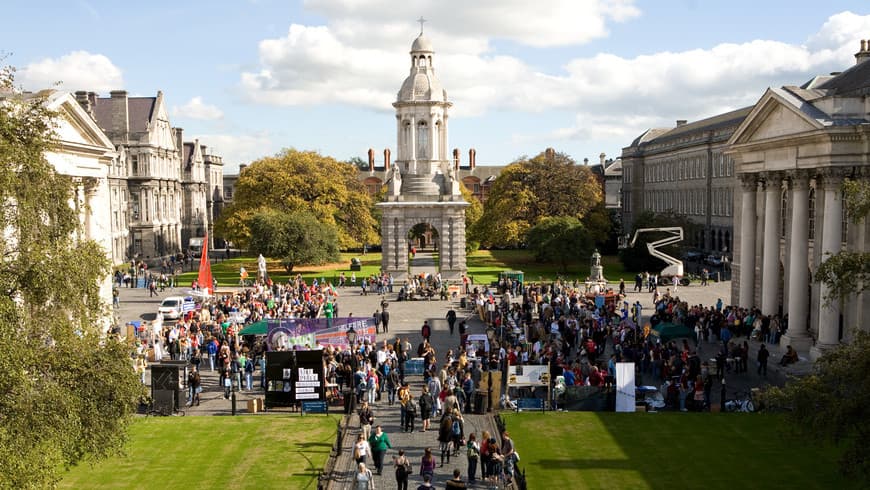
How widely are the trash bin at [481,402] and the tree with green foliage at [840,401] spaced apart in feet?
32.1

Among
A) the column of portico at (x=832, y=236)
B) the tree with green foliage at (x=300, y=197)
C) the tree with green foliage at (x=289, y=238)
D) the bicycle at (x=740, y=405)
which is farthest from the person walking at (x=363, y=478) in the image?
the tree with green foliage at (x=300, y=197)

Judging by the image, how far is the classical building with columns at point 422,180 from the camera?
60938 millimetres

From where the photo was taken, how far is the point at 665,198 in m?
96.2

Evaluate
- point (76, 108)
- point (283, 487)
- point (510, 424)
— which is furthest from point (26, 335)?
point (76, 108)

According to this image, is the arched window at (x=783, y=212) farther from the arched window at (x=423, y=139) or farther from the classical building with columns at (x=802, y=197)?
the arched window at (x=423, y=139)

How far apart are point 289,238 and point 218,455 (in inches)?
1879

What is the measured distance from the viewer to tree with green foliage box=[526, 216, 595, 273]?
231 ft

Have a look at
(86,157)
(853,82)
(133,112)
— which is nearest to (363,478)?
(86,157)

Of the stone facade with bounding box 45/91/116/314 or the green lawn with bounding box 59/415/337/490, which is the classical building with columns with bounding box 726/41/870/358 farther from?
the stone facade with bounding box 45/91/116/314

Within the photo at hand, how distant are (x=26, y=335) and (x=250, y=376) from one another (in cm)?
1424

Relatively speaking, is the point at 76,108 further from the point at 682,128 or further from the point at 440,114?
the point at 682,128

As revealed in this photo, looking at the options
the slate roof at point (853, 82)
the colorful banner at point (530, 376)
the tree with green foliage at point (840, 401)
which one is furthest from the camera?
the slate roof at point (853, 82)

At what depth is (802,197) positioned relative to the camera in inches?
1248

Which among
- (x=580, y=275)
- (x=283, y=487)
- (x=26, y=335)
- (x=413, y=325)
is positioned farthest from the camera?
(x=580, y=275)
